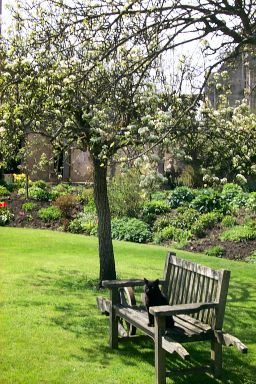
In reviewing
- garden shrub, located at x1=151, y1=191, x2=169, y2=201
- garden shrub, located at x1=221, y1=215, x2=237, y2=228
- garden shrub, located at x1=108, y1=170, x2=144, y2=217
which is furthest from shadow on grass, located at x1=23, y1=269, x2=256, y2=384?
garden shrub, located at x1=151, y1=191, x2=169, y2=201

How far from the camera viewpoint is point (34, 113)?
302 inches

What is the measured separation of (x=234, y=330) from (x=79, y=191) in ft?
53.4

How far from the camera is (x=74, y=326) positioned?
6.93 meters

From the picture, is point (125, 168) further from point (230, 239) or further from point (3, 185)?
point (3, 185)

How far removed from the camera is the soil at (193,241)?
46.6ft

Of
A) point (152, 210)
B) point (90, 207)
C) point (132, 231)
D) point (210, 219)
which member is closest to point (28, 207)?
point (90, 207)

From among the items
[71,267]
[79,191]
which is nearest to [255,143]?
[71,267]

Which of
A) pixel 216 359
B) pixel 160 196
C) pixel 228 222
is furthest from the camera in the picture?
pixel 160 196

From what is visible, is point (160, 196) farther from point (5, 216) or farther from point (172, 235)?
point (5, 216)

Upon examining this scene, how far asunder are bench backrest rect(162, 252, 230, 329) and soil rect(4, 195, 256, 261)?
7.62 metres

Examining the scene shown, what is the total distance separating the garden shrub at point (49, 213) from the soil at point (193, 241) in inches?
6.5

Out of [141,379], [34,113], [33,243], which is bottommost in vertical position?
[141,379]

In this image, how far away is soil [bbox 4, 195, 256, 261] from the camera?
46.6 ft

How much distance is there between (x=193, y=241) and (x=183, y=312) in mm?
10808
